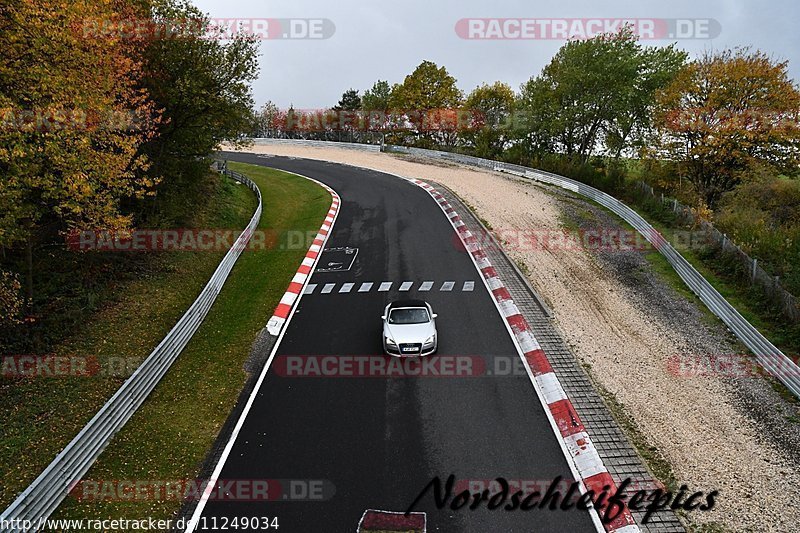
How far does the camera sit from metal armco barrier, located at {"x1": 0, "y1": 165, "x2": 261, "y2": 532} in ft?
26.9

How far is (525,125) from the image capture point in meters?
45.3

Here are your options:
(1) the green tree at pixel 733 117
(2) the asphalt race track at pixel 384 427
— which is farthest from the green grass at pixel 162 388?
(1) the green tree at pixel 733 117

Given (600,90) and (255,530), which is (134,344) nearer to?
(255,530)

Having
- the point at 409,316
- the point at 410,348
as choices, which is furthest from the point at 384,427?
the point at 409,316

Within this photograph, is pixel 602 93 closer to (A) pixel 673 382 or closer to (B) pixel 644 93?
(B) pixel 644 93

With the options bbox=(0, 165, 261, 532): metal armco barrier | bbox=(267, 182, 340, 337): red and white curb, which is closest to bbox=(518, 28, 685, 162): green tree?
bbox=(267, 182, 340, 337): red and white curb

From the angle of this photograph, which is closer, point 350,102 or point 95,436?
point 95,436

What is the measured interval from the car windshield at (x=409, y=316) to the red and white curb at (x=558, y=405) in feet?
9.83

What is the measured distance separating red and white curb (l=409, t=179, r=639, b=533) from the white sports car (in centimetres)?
282

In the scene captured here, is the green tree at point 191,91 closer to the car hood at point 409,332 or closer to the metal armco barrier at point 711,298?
the car hood at point 409,332

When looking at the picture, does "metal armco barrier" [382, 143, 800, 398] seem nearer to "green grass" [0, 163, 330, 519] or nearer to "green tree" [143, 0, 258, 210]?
"green grass" [0, 163, 330, 519]

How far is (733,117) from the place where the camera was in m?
27.6

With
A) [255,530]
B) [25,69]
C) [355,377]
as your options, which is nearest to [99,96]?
[25,69]

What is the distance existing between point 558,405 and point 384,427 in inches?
171
